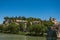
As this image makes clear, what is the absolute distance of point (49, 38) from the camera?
386cm

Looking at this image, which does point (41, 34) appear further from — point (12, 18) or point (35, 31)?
point (12, 18)

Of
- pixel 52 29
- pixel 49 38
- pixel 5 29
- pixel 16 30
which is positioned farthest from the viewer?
pixel 5 29

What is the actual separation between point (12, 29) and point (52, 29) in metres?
81.8

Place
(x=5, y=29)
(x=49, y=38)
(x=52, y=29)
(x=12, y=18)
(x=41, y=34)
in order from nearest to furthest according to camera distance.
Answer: (x=49, y=38), (x=52, y=29), (x=41, y=34), (x=5, y=29), (x=12, y=18)

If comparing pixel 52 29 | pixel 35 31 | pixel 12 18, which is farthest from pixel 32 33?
pixel 12 18

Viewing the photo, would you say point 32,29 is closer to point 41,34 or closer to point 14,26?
point 41,34

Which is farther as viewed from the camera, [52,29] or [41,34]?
[41,34]

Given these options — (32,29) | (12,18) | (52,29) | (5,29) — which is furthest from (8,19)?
(52,29)

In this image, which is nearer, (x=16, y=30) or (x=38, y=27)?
(x=38, y=27)

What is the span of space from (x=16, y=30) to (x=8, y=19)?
6338 centimetres

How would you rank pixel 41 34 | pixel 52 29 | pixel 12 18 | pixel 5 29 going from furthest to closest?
pixel 12 18 → pixel 5 29 → pixel 41 34 → pixel 52 29

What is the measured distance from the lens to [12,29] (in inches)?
3361

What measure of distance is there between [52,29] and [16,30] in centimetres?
7979

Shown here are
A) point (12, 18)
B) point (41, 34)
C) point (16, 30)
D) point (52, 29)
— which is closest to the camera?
point (52, 29)
